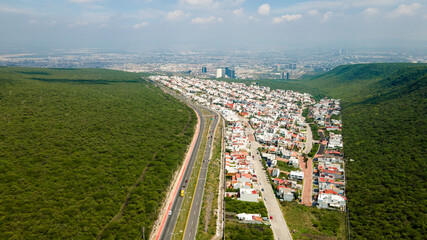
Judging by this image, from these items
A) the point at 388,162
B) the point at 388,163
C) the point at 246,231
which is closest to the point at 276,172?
the point at 246,231

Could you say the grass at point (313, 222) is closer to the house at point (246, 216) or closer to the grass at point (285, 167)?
the house at point (246, 216)

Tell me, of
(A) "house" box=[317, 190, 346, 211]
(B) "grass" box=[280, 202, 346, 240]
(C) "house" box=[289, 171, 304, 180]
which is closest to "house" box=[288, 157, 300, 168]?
(C) "house" box=[289, 171, 304, 180]

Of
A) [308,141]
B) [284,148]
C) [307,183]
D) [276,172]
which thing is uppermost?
[308,141]

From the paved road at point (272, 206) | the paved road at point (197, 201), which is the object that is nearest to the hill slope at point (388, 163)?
the paved road at point (272, 206)

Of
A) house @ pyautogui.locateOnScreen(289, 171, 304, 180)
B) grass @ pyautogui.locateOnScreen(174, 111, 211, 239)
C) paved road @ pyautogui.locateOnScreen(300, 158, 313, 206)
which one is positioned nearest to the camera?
grass @ pyautogui.locateOnScreen(174, 111, 211, 239)

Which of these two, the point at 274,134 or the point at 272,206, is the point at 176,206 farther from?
the point at 274,134

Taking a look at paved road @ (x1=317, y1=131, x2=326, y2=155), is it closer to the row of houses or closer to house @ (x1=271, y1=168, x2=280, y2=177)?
the row of houses

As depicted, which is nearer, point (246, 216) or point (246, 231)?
point (246, 231)
